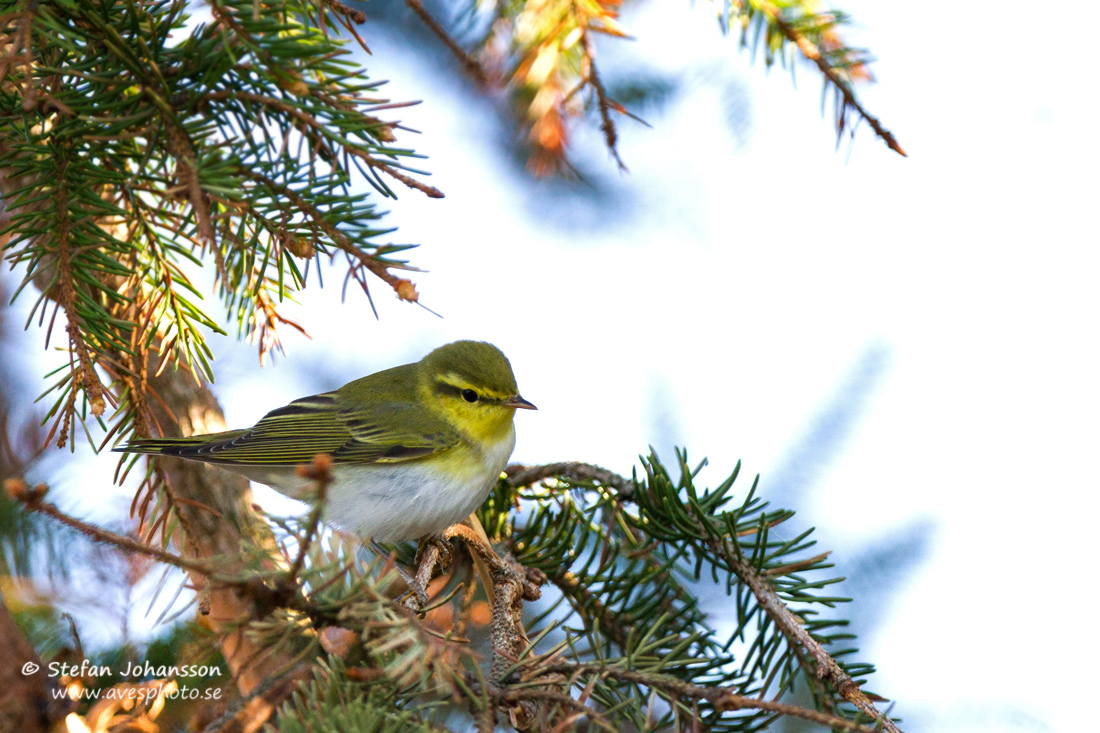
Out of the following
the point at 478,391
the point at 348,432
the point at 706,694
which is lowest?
the point at 706,694

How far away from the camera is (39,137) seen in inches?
55.0

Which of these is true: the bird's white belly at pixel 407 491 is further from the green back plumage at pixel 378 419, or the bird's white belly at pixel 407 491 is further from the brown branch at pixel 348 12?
the brown branch at pixel 348 12

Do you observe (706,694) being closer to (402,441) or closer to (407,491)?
(407,491)

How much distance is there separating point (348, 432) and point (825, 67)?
2035 millimetres

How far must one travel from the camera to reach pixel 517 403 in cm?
282

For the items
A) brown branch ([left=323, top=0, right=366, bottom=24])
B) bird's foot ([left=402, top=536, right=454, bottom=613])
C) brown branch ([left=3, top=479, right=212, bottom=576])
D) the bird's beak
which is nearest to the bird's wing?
the bird's beak

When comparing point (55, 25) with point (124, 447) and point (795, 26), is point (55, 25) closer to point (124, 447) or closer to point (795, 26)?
point (124, 447)

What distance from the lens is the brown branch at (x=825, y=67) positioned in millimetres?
1645

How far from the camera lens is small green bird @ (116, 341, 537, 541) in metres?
2.44

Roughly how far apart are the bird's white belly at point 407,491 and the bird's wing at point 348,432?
0.06 meters

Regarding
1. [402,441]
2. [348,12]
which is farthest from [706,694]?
[402,441]

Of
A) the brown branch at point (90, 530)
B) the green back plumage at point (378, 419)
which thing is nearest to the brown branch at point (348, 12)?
the brown branch at point (90, 530)

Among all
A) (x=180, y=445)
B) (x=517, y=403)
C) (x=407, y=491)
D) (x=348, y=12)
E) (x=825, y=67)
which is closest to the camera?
(x=348, y=12)

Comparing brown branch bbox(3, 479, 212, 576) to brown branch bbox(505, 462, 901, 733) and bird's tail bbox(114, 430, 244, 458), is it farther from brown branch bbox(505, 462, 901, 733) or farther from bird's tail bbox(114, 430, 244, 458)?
brown branch bbox(505, 462, 901, 733)
